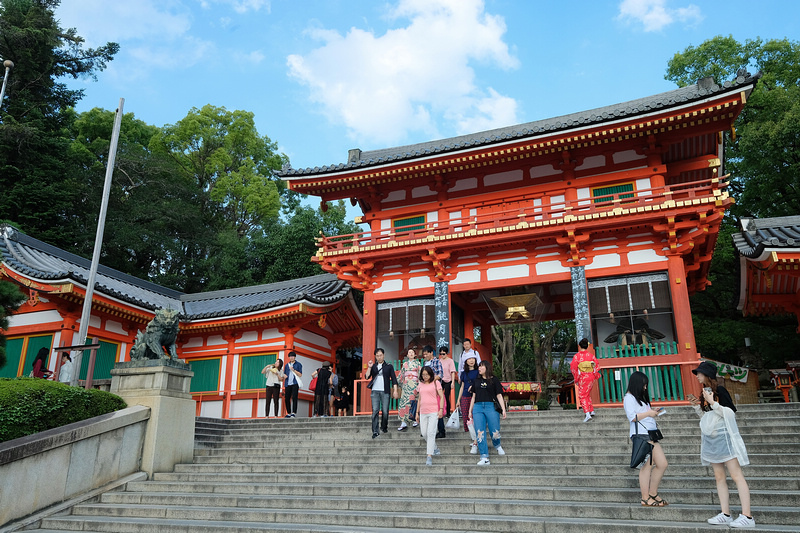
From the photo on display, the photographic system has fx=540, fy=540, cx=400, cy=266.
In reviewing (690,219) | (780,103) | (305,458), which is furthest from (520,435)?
(780,103)

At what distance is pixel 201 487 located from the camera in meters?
8.02

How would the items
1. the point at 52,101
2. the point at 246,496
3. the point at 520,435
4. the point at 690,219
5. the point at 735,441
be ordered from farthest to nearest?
the point at 52,101 → the point at 690,219 → the point at 520,435 → the point at 246,496 → the point at 735,441

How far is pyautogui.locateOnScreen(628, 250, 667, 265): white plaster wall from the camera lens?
13.8 metres

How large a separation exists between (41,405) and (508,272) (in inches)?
444

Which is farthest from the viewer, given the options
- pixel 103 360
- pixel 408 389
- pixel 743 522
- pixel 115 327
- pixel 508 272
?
pixel 115 327

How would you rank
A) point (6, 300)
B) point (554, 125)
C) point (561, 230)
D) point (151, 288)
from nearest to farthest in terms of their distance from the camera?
point (6, 300) → point (561, 230) → point (554, 125) → point (151, 288)

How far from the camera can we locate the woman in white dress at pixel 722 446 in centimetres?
526

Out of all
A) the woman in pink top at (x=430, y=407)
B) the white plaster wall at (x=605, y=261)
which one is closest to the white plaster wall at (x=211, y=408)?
the woman in pink top at (x=430, y=407)

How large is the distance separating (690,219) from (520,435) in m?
7.33

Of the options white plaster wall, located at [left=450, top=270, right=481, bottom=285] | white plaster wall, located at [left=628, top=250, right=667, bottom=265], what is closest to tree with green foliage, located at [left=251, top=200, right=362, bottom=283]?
white plaster wall, located at [left=450, top=270, right=481, bottom=285]

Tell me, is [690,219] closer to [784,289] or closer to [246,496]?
[784,289]

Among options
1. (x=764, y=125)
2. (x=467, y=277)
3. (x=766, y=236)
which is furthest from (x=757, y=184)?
(x=467, y=277)

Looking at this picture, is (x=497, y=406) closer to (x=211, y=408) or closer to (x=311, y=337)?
(x=311, y=337)

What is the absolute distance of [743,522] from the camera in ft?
17.2
